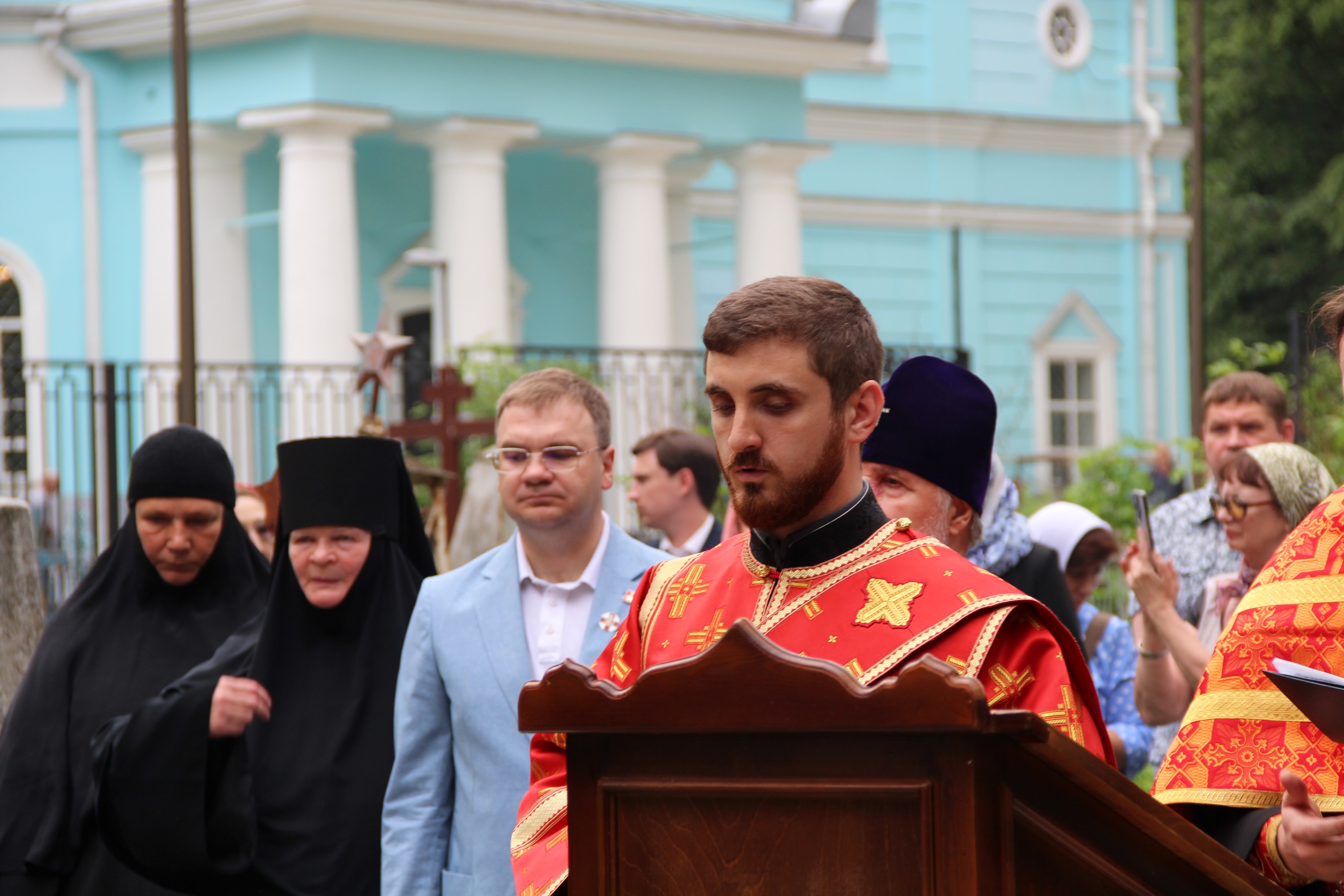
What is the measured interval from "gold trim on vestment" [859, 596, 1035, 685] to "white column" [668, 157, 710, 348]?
49.3ft

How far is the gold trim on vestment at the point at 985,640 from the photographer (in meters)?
2.13

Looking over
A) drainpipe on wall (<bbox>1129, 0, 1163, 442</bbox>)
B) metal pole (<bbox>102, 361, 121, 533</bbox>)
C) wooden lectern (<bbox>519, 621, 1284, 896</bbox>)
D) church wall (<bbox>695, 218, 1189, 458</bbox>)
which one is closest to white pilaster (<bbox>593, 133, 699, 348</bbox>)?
church wall (<bbox>695, 218, 1189, 458</bbox>)

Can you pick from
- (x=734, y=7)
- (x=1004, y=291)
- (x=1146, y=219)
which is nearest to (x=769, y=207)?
(x=734, y=7)

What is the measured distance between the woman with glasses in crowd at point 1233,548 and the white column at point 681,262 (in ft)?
42.3

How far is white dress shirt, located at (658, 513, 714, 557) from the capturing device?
626 centimetres

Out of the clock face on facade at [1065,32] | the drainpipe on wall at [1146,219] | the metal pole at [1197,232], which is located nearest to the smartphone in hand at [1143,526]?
the metal pole at [1197,232]

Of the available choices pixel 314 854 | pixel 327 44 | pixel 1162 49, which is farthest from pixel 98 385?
pixel 1162 49

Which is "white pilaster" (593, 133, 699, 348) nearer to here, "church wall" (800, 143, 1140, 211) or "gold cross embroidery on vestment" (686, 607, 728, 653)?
"church wall" (800, 143, 1140, 211)

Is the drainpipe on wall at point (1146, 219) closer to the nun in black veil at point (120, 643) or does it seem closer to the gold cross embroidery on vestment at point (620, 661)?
the nun in black veil at point (120, 643)

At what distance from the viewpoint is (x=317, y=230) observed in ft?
45.2

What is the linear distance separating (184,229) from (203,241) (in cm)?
571

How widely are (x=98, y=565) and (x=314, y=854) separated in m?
1.29

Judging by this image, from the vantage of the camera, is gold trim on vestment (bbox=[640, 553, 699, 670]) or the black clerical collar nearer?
the black clerical collar

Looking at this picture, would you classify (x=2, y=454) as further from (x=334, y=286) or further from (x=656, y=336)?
(x=656, y=336)
